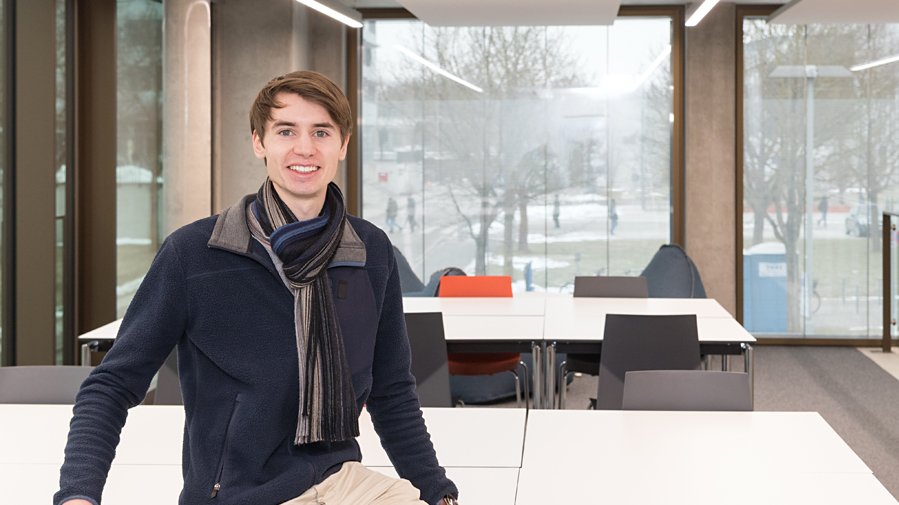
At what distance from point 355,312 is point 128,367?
419 mm

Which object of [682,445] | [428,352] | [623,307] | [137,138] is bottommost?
[682,445]

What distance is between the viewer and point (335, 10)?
26.6 feet

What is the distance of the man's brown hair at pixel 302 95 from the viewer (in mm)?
1928

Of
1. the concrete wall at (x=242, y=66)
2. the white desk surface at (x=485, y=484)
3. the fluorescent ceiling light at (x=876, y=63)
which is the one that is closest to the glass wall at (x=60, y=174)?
the concrete wall at (x=242, y=66)

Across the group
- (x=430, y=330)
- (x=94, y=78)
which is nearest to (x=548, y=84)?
(x=94, y=78)

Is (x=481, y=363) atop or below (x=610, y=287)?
below

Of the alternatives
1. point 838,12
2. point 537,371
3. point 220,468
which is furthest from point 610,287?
point 220,468

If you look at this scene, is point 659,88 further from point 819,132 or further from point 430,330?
point 430,330

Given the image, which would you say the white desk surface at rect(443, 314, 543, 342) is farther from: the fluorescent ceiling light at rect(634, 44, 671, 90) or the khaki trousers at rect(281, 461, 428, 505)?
the fluorescent ceiling light at rect(634, 44, 671, 90)

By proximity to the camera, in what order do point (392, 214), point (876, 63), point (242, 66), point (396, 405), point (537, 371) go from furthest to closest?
point (392, 214) < point (876, 63) < point (242, 66) < point (537, 371) < point (396, 405)

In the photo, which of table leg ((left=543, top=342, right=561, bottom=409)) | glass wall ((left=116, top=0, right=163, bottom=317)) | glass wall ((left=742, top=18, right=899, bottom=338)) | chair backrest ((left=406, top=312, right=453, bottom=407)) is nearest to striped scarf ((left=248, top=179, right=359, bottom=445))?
chair backrest ((left=406, top=312, right=453, bottom=407))

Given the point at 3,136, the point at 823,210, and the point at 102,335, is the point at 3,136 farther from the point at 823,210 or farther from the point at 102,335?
the point at 823,210

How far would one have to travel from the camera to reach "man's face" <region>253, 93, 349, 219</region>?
6.34ft

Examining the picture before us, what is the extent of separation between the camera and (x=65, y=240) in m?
7.58
